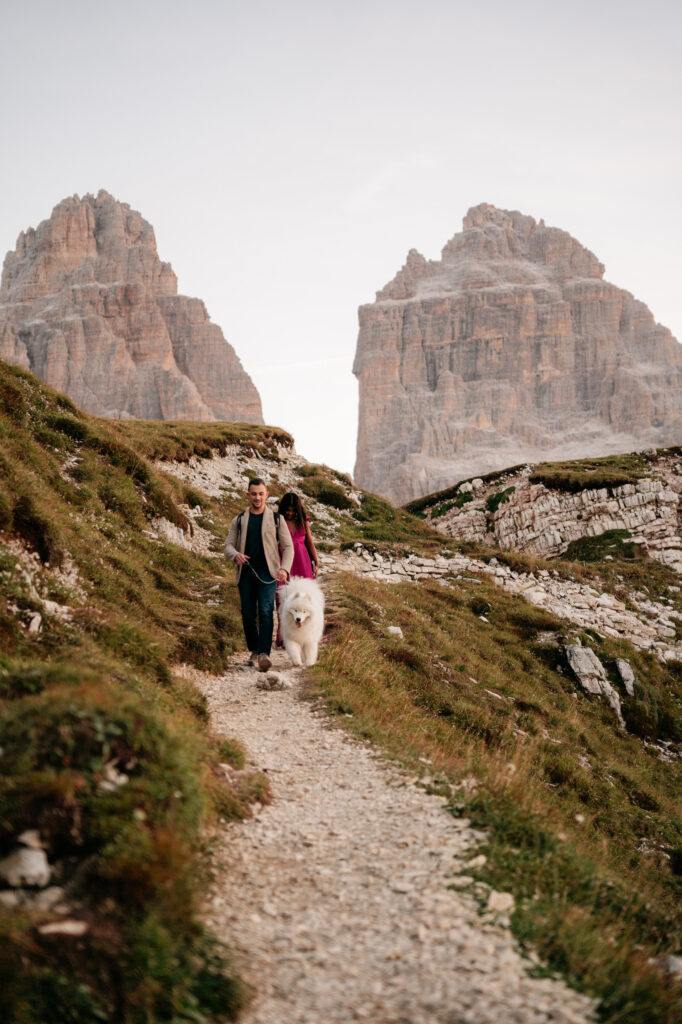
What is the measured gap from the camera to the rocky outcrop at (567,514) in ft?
124

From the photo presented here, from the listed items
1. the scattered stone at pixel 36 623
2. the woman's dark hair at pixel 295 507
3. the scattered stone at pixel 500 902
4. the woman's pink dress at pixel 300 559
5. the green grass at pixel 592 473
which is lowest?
the scattered stone at pixel 500 902

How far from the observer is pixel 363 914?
5184mm

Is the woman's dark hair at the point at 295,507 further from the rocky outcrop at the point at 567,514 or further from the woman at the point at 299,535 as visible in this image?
the rocky outcrop at the point at 567,514

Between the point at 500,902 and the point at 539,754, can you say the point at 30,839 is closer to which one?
the point at 500,902

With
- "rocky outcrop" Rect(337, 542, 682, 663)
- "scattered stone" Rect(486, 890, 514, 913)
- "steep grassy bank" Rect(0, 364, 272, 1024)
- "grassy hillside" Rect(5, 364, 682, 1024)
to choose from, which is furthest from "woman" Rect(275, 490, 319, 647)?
"rocky outcrop" Rect(337, 542, 682, 663)

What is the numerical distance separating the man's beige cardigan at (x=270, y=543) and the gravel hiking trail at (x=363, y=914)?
4369mm

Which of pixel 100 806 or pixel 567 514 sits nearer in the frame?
pixel 100 806

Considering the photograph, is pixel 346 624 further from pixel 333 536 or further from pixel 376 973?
pixel 333 536

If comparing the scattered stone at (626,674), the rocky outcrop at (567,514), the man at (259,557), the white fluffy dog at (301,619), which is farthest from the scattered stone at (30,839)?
the rocky outcrop at (567,514)

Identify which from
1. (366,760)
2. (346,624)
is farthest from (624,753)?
(366,760)

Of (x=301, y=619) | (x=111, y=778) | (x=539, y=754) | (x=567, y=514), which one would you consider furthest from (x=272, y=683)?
(x=567, y=514)

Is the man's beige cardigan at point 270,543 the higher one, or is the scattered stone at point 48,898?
the man's beige cardigan at point 270,543

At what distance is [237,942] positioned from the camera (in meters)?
4.68

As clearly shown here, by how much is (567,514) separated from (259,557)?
31.8 metres
